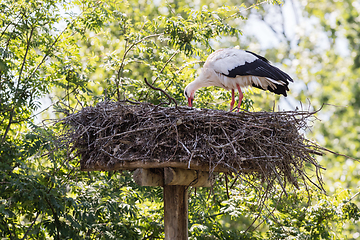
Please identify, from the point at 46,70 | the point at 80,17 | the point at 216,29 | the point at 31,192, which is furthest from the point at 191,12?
the point at 31,192

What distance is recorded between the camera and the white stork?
4.15m

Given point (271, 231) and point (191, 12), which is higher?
point (191, 12)

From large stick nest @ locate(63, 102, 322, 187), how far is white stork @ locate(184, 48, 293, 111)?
926mm

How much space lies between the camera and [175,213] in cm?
317

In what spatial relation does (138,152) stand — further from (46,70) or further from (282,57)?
(282,57)

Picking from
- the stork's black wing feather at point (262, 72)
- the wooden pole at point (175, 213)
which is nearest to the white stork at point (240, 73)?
the stork's black wing feather at point (262, 72)

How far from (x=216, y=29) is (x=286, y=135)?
2.78 meters

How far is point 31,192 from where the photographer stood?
4238 millimetres

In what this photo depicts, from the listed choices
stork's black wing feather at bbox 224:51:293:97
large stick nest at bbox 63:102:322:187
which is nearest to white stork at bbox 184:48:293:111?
stork's black wing feather at bbox 224:51:293:97

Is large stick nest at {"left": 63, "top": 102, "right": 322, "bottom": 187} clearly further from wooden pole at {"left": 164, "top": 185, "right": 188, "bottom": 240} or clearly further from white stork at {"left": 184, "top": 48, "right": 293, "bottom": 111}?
white stork at {"left": 184, "top": 48, "right": 293, "bottom": 111}

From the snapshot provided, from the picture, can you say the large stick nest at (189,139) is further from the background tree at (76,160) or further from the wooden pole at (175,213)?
the background tree at (76,160)

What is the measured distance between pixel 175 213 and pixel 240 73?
6.43 feet

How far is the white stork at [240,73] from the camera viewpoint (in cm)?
415

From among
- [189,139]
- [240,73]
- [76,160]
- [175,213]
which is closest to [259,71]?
[240,73]
